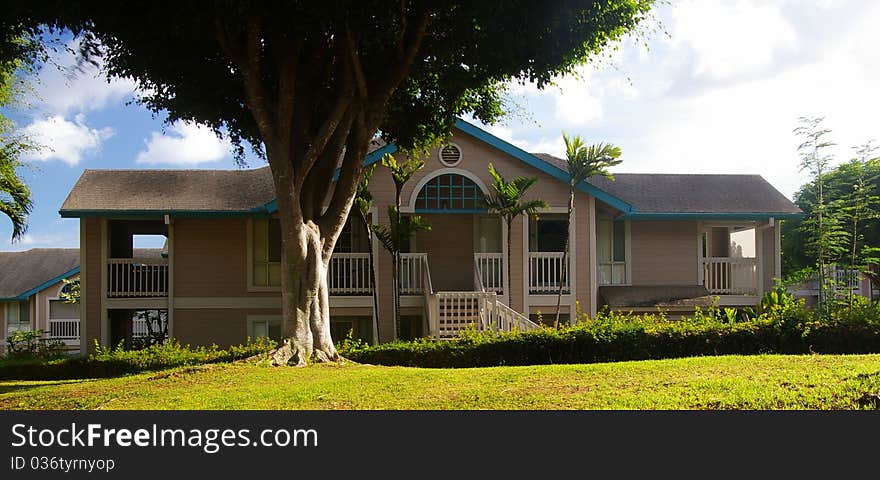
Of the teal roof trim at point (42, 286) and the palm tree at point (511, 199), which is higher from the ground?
the palm tree at point (511, 199)

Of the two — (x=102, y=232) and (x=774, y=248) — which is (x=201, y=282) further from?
(x=774, y=248)

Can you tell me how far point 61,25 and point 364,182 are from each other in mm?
7342

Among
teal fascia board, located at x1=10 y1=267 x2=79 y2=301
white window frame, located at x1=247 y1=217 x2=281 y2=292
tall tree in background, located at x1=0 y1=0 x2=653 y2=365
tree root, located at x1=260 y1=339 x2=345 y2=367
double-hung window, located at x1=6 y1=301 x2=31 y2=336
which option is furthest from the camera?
double-hung window, located at x1=6 y1=301 x2=31 y2=336

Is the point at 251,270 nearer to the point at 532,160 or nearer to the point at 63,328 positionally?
the point at 532,160

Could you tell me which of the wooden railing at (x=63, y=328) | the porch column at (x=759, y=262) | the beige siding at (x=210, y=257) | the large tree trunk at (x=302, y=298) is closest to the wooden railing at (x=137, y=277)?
the beige siding at (x=210, y=257)

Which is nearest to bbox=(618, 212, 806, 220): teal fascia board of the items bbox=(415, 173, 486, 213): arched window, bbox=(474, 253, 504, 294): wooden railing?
bbox=(474, 253, 504, 294): wooden railing

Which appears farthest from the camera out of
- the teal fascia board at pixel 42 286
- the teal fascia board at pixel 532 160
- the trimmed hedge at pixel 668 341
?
the teal fascia board at pixel 42 286

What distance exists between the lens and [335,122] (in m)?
11.9

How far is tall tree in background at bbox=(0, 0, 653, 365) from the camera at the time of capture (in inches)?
428

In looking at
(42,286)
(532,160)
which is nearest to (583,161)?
(532,160)

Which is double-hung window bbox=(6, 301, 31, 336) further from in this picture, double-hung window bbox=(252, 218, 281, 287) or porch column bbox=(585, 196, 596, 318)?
porch column bbox=(585, 196, 596, 318)

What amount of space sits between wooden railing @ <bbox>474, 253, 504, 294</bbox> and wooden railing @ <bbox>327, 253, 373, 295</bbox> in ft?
9.66

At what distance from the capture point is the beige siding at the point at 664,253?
20.2 meters

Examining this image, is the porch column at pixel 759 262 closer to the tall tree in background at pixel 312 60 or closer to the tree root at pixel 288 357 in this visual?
the tall tree in background at pixel 312 60
